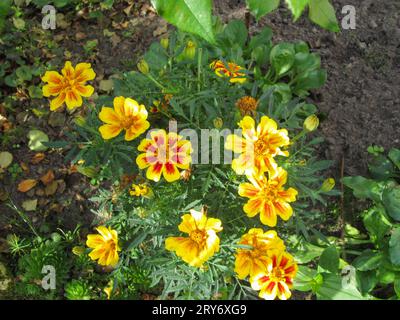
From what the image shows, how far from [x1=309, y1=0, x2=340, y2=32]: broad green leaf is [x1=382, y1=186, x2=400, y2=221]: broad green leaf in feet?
2.32

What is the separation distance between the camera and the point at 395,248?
152 centimetres

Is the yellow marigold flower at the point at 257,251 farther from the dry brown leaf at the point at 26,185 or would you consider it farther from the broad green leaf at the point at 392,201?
the dry brown leaf at the point at 26,185

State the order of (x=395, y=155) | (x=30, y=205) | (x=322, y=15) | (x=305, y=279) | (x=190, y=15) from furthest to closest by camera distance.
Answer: (x=30, y=205) < (x=395, y=155) < (x=305, y=279) < (x=322, y=15) < (x=190, y=15)

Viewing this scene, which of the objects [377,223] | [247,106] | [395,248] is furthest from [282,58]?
[395,248]

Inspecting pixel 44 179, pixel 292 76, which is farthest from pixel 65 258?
pixel 292 76

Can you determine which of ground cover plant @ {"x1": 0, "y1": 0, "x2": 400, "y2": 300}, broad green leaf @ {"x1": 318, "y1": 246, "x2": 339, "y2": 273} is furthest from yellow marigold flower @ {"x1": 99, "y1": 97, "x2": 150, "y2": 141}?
broad green leaf @ {"x1": 318, "y1": 246, "x2": 339, "y2": 273}

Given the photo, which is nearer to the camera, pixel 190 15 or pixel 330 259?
pixel 190 15

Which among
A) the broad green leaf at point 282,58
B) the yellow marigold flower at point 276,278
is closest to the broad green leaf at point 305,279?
the yellow marigold flower at point 276,278

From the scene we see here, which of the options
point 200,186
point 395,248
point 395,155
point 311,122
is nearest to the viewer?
point 311,122

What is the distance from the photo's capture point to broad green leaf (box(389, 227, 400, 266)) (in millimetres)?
1517

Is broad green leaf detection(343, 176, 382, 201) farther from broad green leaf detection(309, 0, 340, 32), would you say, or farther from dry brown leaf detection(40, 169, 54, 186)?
dry brown leaf detection(40, 169, 54, 186)

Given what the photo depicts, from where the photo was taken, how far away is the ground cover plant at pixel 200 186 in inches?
46.5

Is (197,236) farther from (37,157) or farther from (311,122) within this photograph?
(37,157)

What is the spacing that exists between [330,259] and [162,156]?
77cm
